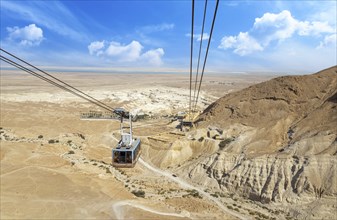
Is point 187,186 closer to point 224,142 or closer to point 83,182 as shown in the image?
point 224,142

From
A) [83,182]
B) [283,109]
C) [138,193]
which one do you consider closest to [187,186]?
[138,193]

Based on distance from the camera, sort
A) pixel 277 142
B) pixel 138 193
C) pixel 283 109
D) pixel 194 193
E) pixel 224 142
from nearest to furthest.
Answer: pixel 138 193 < pixel 194 193 < pixel 277 142 < pixel 224 142 < pixel 283 109

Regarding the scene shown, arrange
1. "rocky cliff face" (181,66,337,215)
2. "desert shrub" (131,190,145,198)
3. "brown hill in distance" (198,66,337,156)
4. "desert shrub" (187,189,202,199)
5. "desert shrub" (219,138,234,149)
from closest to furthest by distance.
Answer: "rocky cliff face" (181,66,337,215)
"desert shrub" (131,190,145,198)
"desert shrub" (187,189,202,199)
"brown hill in distance" (198,66,337,156)
"desert shrub" (219,138,234,149)

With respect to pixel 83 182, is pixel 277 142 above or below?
above

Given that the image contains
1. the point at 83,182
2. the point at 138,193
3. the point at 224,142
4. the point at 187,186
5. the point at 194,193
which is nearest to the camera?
the point at 138,193

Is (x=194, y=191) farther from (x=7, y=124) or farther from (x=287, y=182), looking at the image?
(x=7, y=124)

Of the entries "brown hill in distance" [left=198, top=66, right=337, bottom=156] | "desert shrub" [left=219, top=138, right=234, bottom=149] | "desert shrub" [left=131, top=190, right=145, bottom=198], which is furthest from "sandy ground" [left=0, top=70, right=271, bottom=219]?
"brown hill in distance" [left=198, top=66, right=337, bottom=156]

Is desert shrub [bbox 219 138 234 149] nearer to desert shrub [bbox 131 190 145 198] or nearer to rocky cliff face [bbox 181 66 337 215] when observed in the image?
rocky cliff face [bbox 181 66 337 215]

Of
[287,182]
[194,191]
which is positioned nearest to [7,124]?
[194,191]
